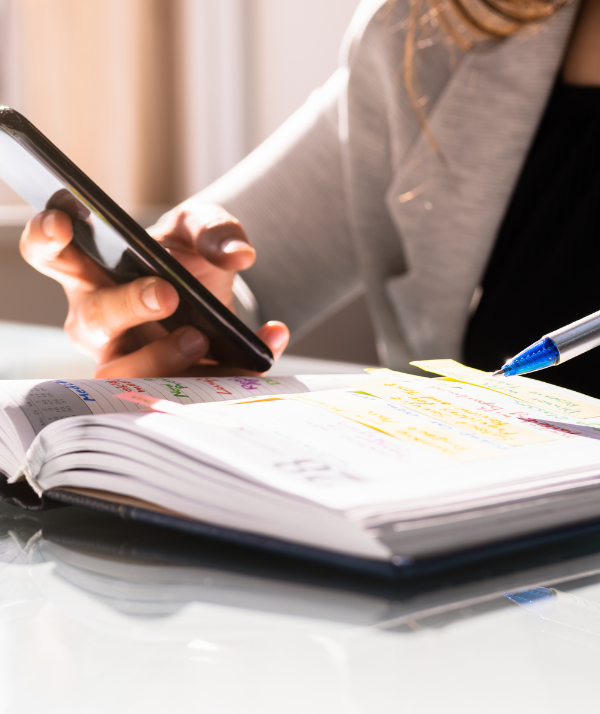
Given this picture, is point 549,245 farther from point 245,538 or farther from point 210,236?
point 245,538

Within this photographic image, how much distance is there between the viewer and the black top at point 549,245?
0.74 metres

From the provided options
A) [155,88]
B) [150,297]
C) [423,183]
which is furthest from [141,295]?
[155,88]

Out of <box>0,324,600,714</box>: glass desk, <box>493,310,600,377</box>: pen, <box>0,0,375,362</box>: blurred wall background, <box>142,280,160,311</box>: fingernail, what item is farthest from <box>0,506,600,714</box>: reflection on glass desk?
<box>0,0,375,362</box>: blurred wall background

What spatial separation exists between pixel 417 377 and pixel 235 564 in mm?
195

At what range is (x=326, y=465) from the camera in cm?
27

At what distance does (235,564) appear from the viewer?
271 millimetres

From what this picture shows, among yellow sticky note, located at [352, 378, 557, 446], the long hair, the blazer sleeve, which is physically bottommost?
the blazer sleeve

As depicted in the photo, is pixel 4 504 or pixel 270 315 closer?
pixel 4 504

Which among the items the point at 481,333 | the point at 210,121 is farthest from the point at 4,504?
the point at 210,121

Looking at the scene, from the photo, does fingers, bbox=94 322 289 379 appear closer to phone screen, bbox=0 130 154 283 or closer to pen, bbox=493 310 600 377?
phone screen, bbox=0 130 154 283

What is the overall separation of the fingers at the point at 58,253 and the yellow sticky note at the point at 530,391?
25 centimetres

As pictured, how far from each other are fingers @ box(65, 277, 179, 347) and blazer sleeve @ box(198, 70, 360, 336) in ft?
1.06

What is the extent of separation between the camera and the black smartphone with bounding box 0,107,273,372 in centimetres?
Answer: 42

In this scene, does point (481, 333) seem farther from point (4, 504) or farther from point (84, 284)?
point (4, 504)
